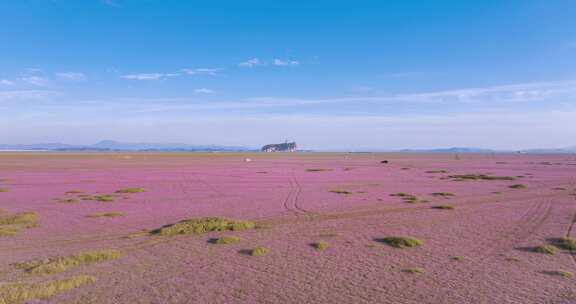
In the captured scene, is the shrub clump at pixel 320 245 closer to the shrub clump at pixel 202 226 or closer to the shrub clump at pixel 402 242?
the shrub clump at pixel 402 242

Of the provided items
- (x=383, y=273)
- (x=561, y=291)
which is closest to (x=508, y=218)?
(x=561, y=291)

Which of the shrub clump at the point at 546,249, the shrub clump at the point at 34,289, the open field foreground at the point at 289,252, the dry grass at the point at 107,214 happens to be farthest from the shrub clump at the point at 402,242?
the dry grass at the point at 107,214

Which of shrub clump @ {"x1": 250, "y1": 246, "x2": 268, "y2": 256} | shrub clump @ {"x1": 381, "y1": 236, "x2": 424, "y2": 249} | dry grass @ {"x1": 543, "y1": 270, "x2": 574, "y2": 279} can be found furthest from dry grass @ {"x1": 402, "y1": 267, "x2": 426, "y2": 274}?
shrub clump @ {"x1": 250, "y1": 246, "x2": 268, "y2": 256}

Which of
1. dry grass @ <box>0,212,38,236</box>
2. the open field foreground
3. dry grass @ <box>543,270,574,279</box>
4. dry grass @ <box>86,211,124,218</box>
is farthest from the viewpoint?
dry grass @ <box>86,211,124,218</box>

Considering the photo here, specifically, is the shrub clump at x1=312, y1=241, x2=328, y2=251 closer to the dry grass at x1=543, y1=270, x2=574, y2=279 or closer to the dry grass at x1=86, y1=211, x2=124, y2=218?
the dry grass at x1=543, y1=270, x2=574, y2=279

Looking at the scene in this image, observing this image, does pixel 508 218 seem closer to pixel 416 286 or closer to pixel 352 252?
pixel 352 252

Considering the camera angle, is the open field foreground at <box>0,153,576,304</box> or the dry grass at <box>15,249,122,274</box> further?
the dry grass at <box>15,249,122,274</box>

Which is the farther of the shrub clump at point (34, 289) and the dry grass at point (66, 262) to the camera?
the dry grass at point (66, 262)
